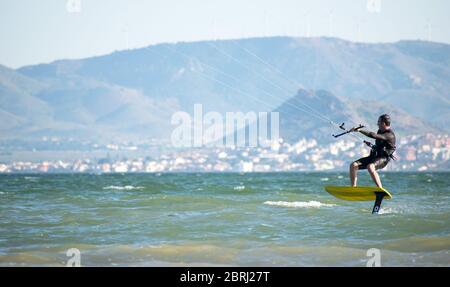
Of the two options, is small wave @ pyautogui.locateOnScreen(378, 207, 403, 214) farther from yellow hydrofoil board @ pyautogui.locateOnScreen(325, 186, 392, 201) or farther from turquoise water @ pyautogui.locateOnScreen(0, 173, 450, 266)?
yellow hydrofoil board @ pyautogui.locateOnScreen(325, 186, 392, 201)

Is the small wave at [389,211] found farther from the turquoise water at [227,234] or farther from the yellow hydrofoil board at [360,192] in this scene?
the yellow hydrofoil board at [360,192]

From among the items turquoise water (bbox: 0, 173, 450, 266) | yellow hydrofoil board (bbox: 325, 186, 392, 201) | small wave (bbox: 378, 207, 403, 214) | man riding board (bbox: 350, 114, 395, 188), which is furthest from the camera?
small wave (bbox: 378, 207, 403, 214)

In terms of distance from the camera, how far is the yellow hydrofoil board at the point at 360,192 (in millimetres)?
17844

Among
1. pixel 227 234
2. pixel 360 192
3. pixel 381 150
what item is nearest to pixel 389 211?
pixel 360 192

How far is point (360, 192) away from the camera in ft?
59.2

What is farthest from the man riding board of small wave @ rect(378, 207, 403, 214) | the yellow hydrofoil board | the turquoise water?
small wave @ rect(378, 207, 403, 214)

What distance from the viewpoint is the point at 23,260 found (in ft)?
48.8

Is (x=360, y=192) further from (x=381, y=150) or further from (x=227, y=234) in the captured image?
(x=227, y=234)

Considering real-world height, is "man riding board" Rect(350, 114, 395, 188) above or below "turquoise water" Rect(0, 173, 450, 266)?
above

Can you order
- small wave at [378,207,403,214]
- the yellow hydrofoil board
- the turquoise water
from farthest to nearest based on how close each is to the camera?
small wave at [378,207,403,214] < the yellow hydrofoil board < the turquoise water

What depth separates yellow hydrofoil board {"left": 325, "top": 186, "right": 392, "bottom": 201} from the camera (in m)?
17.8
